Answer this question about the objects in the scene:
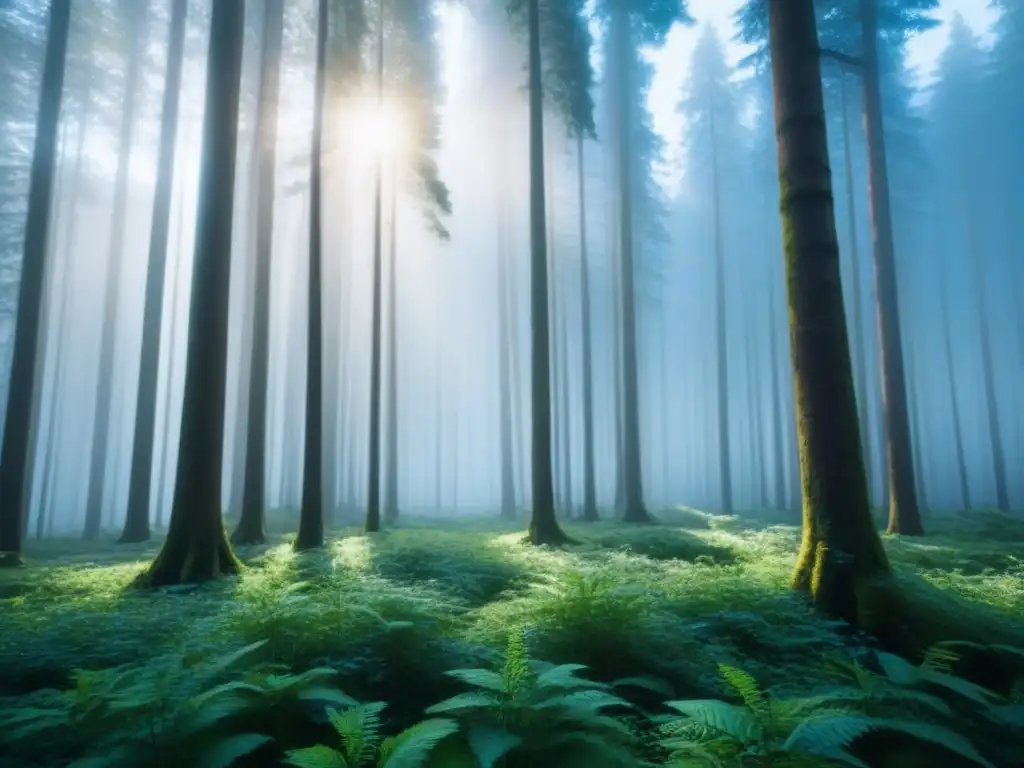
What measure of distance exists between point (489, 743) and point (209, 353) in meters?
7.62

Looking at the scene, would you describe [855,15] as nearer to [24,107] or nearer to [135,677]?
[135,677]

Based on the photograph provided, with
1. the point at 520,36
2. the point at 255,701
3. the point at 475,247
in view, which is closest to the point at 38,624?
the point at 255,701

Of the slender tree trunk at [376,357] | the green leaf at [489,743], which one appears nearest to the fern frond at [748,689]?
the green leaf at [489,743]

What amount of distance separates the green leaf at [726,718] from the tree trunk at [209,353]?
23.9ft

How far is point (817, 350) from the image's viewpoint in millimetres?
5312

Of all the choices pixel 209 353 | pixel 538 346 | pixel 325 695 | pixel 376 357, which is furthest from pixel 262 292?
pixel 325 695

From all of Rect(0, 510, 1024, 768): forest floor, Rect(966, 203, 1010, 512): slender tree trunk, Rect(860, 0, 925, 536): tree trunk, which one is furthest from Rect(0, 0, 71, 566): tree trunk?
Rect(966, 203, 1010, 512): slender tree trunk

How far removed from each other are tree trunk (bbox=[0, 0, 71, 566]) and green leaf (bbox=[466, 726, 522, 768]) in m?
12.4

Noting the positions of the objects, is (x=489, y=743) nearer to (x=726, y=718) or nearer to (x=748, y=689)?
(x=726, y=718)

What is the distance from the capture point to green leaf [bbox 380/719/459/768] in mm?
2174

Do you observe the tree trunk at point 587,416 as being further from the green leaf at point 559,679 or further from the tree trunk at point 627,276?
the green leaf at point 559,679

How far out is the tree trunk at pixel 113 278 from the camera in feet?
62.4

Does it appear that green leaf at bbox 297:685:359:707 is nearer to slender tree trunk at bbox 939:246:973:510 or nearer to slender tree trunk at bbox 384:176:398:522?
slender tree trunk at bbox 384:176:398:522

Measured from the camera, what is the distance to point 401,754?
219cm
